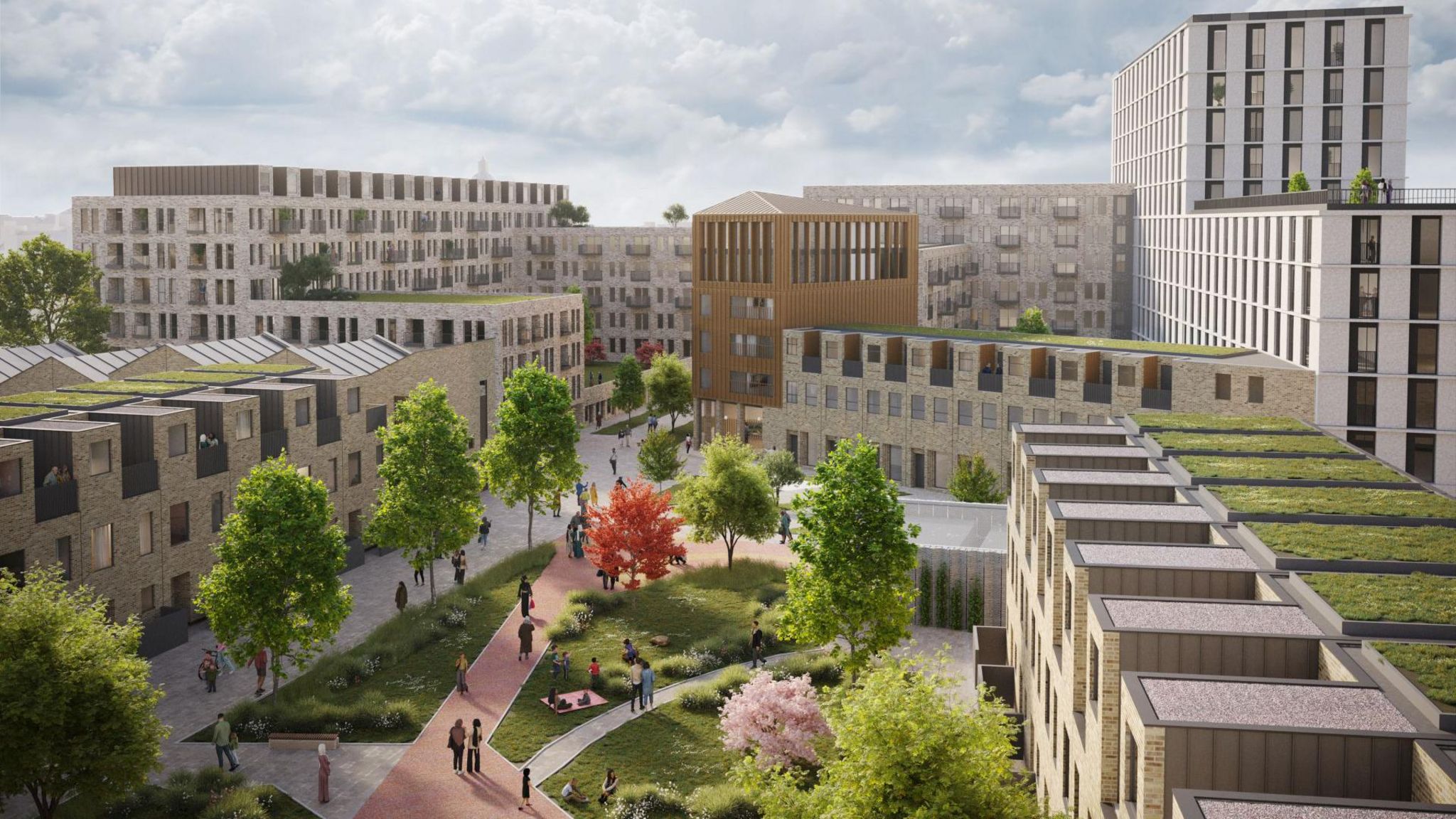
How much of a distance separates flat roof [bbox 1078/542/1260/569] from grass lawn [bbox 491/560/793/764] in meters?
18.0

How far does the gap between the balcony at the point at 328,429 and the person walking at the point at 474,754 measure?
25455mm

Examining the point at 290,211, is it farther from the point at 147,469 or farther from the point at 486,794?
the point at 486,794

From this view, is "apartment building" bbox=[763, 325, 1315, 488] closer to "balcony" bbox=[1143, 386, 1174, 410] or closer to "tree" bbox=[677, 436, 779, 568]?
"balcony" bbox=[1143, 386, 1174, 410]

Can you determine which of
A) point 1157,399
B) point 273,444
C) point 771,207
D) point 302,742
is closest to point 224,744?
point 302,742

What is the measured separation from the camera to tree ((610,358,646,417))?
94.8 metres

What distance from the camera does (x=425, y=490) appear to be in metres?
51.7

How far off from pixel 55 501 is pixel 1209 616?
117 feet

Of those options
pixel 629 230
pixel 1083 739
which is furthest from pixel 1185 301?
pixel 1083 739

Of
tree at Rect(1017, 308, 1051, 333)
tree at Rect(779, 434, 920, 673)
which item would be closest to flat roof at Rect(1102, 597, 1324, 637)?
tree at Rect(779, 434, 920, 673)

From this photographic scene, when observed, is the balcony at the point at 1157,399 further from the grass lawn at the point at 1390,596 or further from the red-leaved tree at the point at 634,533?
the grass lawn at the point at 1390,596

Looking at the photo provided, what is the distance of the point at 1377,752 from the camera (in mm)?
18047

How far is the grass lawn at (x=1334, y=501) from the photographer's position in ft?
102

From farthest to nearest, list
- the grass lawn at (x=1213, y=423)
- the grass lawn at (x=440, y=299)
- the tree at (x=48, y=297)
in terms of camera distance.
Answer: the tree at (x=48, y=297) < the grass lawn at (x=440, y=299) < the grass lawn at (x=1213, y=423)

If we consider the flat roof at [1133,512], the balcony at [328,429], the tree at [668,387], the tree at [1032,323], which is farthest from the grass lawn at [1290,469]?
the tree at [1032,323]
